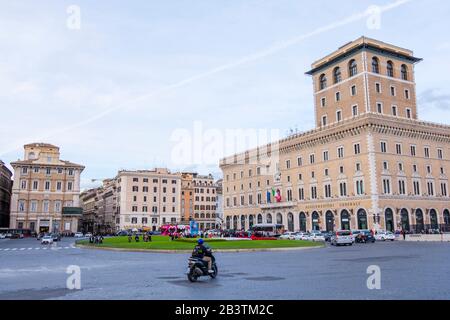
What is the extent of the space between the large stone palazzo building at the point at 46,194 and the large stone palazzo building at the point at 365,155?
4569 centimetres

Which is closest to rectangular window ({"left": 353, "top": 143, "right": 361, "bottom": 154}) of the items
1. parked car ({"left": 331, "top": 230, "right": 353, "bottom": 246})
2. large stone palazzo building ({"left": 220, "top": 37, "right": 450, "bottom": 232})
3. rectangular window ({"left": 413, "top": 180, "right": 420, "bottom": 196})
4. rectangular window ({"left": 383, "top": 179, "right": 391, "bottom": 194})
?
large stone palazzo building ({"left": 220, "top": 37, "right": 450, "bottom": 232})

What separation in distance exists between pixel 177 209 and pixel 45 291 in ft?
335

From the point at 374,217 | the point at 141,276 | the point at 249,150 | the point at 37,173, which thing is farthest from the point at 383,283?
the point at 37,173

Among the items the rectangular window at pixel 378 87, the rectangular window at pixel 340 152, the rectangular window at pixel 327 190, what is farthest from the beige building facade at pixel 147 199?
the rectangular window at pixel 378 87

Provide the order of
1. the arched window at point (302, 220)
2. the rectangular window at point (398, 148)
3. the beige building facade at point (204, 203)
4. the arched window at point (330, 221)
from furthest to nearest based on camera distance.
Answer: the beige building facade at point (204, 203) < the arched window at point (302, 220) < the arched window at point (330, 221) < the rectangular window at point (398, 148)

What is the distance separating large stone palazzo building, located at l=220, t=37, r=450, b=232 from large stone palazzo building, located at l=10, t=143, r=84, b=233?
45693 mm

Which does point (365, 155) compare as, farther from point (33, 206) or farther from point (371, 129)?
point (33, 206)

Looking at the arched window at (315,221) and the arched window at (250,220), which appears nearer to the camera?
the arched window at (315,221)

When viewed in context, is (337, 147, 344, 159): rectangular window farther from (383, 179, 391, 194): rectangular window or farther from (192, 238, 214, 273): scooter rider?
(192, 238, 214, 273): scooter rider

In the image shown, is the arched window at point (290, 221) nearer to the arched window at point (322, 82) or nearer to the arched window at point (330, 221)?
the arched window at point (330, 221)

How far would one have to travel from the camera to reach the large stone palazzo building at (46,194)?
93.0 m

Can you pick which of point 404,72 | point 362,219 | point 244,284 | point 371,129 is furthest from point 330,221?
point 244,284

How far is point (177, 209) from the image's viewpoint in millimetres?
114125
